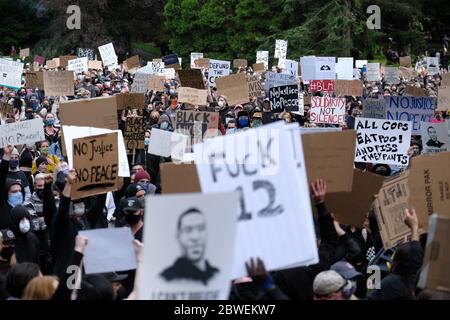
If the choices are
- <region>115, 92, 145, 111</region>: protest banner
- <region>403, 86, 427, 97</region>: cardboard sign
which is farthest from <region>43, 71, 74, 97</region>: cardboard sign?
<region>403, 86, 427, 97</region>: cardboard sign

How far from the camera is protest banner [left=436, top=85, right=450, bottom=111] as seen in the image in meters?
16.4

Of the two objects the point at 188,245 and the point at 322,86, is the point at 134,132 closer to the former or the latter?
the point at 188,245

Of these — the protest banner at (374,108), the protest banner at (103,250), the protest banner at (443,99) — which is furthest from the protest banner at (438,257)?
the protest banner at (443,99)

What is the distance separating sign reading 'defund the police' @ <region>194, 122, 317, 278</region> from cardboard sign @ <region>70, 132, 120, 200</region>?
269cm

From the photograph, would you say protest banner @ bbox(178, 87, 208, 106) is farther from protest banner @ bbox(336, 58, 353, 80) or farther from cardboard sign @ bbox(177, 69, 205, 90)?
protest banner @ bbox(336, 58, 353, 80)

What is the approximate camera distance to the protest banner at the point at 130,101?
1579 centimetres

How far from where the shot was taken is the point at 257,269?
480 centimetres

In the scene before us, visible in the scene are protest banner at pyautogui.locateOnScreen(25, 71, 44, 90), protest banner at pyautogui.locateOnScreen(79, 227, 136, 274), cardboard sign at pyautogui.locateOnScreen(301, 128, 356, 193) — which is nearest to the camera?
protest banner at pyautogui.locateOnScreen(79, 227, 136, 274)

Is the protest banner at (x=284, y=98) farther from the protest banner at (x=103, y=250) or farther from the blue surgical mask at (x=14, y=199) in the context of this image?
the protest banner at (x=103, y=250)

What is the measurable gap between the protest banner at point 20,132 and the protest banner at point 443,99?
837 centimetres

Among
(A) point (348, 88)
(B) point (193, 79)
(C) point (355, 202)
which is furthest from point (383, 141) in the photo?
(A) point (348, 88)

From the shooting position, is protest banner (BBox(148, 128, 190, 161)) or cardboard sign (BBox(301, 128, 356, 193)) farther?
protest banner (BBox(148, 128, 190, 161))

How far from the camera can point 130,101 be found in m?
15.8

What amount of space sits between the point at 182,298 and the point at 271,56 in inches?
1596
